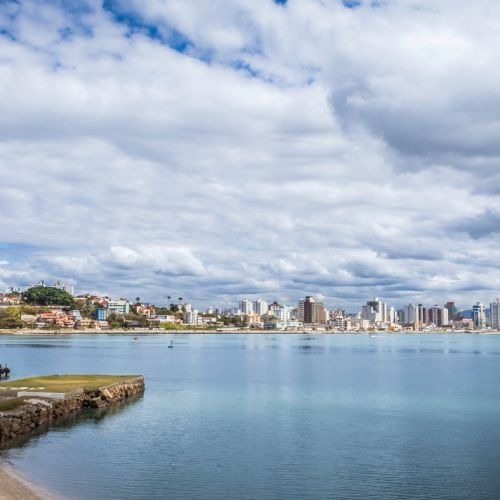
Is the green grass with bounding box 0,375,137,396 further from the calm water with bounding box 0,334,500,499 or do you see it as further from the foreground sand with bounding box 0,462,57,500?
the foreground sand with bounding box 0,462,57,500

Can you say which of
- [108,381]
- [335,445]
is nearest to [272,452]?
[335,445]

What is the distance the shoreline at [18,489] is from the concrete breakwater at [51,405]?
761 centimetres

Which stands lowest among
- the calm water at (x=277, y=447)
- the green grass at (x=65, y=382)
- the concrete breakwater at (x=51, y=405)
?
the calm water at (x=277, y=447)

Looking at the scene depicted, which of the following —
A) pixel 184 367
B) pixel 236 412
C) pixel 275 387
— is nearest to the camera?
pixel 236 412

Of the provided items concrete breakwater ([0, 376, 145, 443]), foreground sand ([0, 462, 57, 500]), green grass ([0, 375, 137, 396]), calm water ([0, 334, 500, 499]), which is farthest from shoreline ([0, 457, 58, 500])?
green grass ([0, 375, 137, 396])

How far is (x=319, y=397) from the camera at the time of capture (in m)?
53.0

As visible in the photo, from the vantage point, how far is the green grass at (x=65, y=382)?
47156mm

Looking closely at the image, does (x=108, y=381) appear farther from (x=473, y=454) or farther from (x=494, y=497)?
(x=494, y=497)

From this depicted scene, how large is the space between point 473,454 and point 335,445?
687 cm

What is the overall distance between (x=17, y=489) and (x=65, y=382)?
29127mm

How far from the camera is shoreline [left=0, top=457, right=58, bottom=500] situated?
73.1ft

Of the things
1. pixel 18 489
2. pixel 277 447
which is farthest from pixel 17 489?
pixel 277 447

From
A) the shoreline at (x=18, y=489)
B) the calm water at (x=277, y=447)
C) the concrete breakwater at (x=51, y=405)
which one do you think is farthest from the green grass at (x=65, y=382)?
the shoreline at (x=18, y=489)

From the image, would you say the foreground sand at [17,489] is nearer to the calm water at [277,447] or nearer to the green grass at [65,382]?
the calm water at [277,447]
